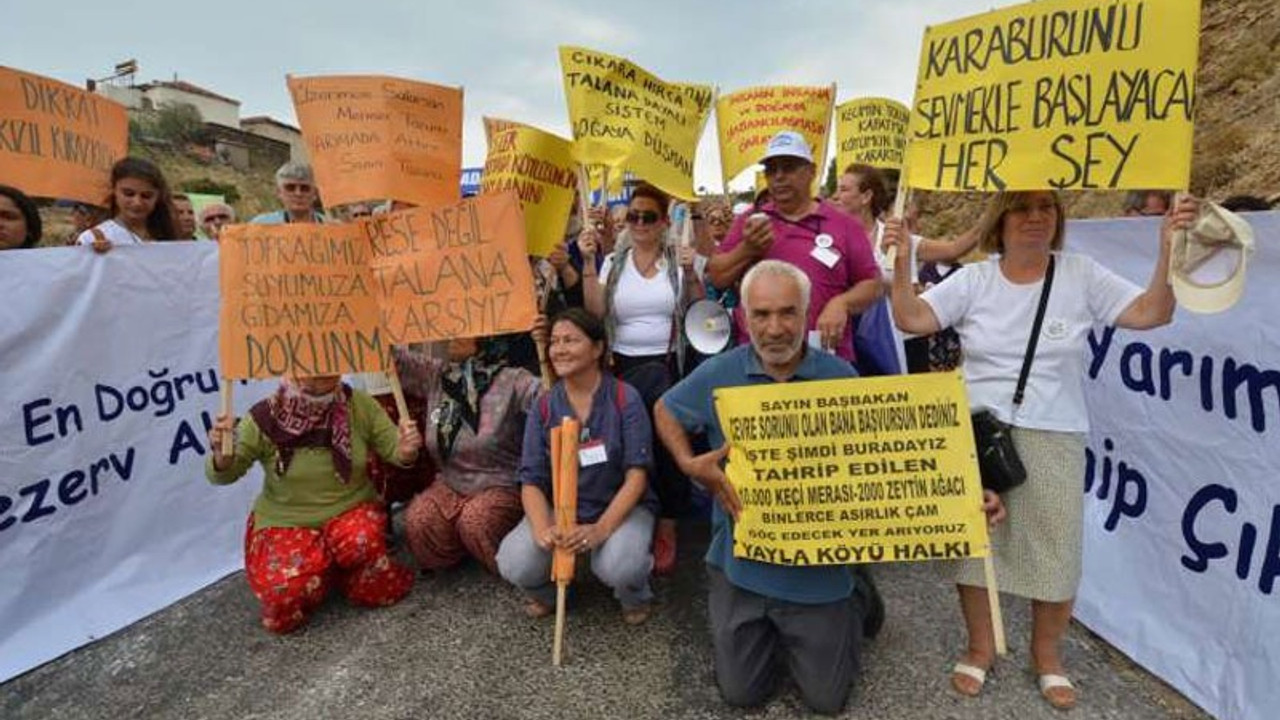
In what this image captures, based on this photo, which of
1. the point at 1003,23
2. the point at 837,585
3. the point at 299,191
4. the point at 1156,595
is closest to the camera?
the point at 1003,23

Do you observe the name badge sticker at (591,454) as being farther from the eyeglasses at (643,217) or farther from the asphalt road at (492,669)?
the eyeglasses at (643,217)

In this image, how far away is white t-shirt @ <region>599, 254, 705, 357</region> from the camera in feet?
12.5

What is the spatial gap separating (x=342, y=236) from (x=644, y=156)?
1612mm

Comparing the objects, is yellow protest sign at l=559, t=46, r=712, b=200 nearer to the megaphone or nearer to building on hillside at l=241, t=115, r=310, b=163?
the megaphone

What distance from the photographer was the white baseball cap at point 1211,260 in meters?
2.23

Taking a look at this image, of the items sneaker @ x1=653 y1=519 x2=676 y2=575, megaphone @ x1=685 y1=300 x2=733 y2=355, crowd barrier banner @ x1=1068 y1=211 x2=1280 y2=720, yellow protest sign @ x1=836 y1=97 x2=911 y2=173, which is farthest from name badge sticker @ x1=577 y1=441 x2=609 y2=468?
yellow protest sign @ x1=836 y1=97 x2=911 y2=173

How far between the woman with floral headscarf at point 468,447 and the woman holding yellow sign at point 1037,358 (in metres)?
2.15

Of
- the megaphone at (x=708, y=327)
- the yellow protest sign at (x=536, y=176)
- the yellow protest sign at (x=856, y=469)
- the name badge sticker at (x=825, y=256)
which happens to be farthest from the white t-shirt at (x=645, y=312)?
the yellow protest sign at (x=856, y=469)

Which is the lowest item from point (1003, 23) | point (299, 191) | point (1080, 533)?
point (1080, 533)

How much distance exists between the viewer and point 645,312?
3.84 meters

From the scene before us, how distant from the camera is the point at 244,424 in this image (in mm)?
3523

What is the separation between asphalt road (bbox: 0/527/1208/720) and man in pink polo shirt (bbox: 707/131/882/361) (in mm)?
1512

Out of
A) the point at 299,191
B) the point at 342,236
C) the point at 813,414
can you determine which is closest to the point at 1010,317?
the point at 813,414

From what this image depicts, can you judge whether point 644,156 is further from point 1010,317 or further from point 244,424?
point 244,424
